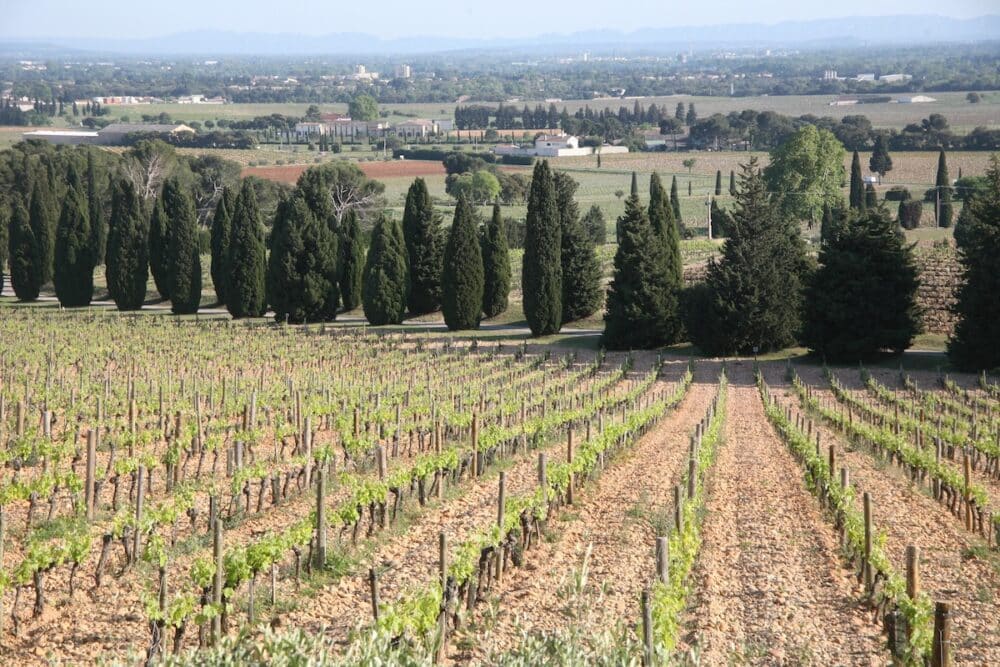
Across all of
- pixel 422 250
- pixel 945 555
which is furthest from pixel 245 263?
pixel 945 555

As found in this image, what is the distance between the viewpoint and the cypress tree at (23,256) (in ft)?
181

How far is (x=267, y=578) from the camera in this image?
14594 mm

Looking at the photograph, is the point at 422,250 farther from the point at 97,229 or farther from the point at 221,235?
the point at 97,229

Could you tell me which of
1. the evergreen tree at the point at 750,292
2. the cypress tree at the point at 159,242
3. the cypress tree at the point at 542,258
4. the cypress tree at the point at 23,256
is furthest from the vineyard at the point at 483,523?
the cypress tree at the point at 23,256

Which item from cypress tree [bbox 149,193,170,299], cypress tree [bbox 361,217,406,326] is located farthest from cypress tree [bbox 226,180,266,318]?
cypress tree [bbox 361,217,406,326]

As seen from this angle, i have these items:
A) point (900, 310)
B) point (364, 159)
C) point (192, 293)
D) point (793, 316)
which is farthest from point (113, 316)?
point (364, 159)

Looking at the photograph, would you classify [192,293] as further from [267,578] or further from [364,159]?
[364,159]

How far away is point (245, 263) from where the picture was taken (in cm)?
4928

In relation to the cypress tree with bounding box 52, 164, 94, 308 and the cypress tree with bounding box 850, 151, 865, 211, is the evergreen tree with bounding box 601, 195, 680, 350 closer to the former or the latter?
the cypress tree with bounding box 52, 164, 94, 308

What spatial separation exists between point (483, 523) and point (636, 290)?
2635cm

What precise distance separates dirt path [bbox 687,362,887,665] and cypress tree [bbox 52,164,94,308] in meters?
38.1

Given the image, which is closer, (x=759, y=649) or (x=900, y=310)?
(x=759, y=649)

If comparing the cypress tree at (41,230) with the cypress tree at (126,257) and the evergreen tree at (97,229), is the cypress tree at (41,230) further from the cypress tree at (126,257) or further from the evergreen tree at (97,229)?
the cypress tree at (126,257)

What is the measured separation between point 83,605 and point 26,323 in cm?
3243
